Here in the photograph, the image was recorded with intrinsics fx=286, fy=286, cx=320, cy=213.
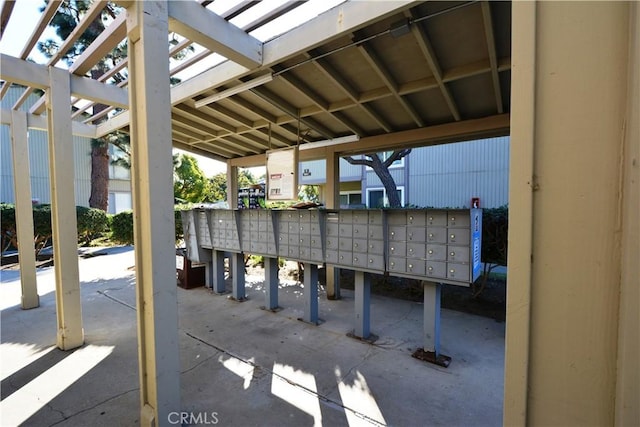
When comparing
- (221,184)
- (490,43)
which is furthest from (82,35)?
(221,184)

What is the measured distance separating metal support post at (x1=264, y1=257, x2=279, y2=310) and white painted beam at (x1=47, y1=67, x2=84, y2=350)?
2339mm

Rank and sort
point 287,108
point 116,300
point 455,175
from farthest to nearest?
point 455,175
point 116,300
point 287,108

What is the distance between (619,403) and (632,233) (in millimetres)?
459

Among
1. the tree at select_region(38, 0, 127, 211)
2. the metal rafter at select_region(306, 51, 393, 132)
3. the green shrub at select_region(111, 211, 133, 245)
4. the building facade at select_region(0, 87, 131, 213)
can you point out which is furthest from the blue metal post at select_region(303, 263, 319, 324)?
the building facade at select_region(0, 87, 131, 213)

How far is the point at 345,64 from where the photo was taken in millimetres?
3098

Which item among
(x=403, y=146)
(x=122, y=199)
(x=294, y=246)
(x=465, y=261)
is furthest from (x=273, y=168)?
(x=122, y=199)

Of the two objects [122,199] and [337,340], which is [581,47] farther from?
[122,199]

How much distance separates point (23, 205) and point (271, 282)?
399 centimetres

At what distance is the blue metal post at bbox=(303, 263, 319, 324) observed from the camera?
4.11 metres

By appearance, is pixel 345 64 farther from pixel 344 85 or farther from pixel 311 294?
pixel 311 294

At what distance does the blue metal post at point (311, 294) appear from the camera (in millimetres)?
4109

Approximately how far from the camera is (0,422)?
219 cm

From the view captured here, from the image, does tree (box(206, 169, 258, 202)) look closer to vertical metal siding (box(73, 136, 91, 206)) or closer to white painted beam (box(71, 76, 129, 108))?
vertical metal siding (box(73, 136, 91, 206))

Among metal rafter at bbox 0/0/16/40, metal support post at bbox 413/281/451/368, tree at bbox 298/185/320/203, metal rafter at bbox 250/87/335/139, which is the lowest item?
metal support post at bbox 413/281/451/368
